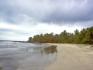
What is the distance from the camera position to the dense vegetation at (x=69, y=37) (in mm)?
69438

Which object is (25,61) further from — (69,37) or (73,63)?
(69,37)

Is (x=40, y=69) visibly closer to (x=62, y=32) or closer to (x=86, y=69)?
(x=86, y=69)

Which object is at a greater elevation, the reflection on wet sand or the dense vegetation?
the dense vegetation

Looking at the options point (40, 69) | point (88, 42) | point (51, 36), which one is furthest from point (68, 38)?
point (40, 69)

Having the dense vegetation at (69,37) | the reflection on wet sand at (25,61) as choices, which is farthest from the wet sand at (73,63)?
the dense vegetation at (69,37)

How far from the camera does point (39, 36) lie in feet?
452

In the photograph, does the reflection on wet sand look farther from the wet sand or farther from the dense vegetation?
the dense vegetation

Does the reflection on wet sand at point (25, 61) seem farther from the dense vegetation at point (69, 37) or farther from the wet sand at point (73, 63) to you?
the dense vegetation at point (69, 37)

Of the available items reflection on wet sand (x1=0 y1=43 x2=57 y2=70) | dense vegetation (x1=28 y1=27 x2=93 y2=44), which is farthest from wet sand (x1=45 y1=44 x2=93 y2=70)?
dense vegetation (x1=28 y1=27 x2=93 y2=44)

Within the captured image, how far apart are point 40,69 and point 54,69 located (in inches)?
35.4

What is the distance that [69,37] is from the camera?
102812 mm

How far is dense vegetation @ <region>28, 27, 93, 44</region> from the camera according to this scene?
228 ft

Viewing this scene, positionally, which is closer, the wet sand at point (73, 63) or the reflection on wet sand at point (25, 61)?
the wet sand at point (73, 63)

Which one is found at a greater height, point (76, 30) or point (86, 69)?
point (76, 30)
